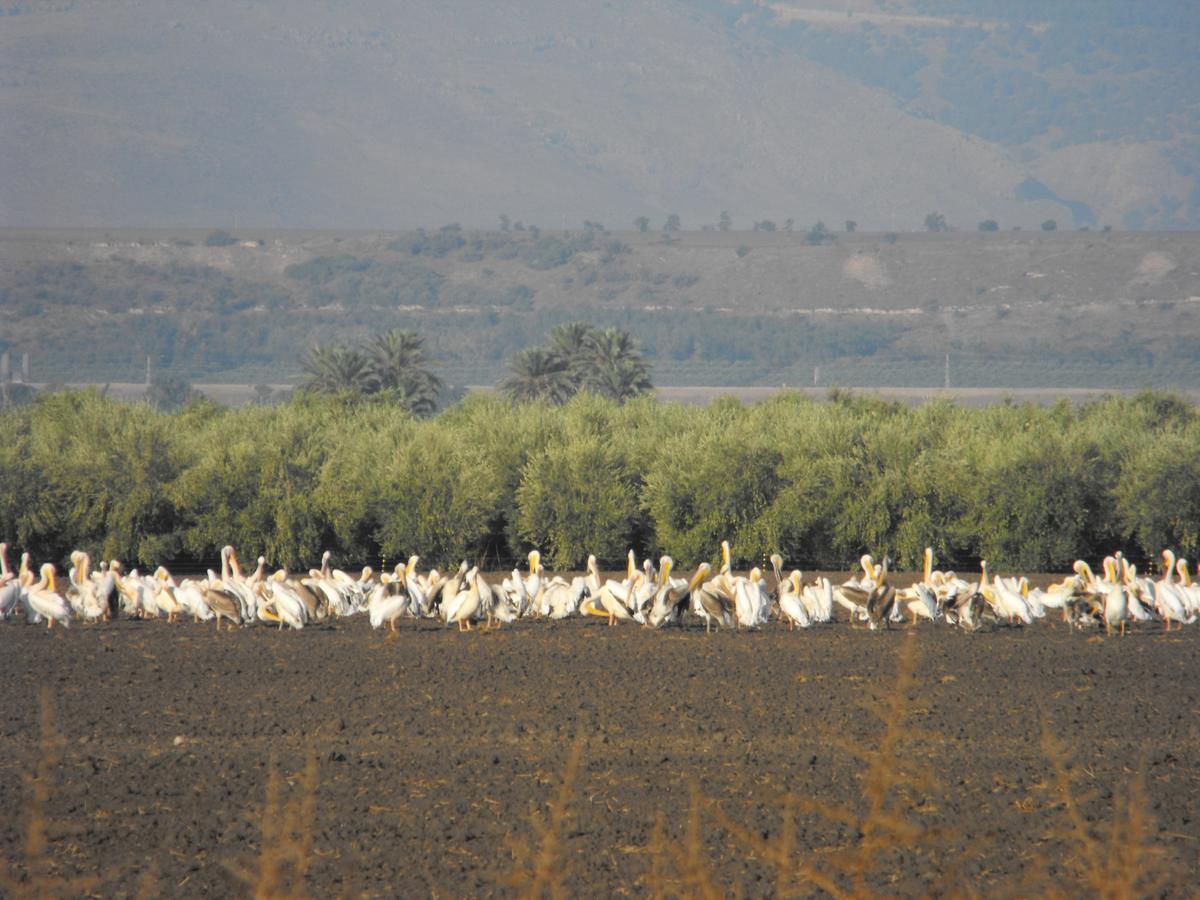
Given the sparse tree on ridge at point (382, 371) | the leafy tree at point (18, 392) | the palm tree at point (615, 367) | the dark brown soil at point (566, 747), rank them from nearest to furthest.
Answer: the dark brown soil at point (566, 747)
the sparse tree on ridge at point (382, 371)
the palm tree at point (615, 367)
the leafy tree at point (18, 392)

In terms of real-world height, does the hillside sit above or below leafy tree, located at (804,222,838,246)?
below

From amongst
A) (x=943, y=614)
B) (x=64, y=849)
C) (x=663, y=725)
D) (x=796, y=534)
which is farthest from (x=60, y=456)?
(x=64, y=849)

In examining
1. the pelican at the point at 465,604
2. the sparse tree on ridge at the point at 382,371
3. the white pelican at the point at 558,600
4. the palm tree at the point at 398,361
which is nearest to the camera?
the pelican at the point at 465,604

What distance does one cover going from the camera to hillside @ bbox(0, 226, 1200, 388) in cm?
14288

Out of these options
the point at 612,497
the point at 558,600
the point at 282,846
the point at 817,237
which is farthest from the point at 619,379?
the point at 817,237

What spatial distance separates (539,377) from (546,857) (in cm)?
5643

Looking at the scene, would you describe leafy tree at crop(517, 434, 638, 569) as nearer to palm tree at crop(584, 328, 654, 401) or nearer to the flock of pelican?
the flock of pelican

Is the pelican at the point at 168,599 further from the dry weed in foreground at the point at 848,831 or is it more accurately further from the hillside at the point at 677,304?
the hillside at the point at 677,304

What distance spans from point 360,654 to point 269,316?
517 feet

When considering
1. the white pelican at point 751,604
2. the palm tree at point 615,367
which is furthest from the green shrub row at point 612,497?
the palm tree at point 615,367

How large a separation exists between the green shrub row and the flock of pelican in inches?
391

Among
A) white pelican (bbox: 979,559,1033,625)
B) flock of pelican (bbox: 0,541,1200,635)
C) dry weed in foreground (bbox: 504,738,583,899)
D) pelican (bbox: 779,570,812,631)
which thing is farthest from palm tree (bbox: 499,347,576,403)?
dry weed in foreground (bbox: 504,738,583,899)

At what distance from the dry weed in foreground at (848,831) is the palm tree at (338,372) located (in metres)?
43.0

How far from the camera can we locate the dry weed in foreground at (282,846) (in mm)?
5141
